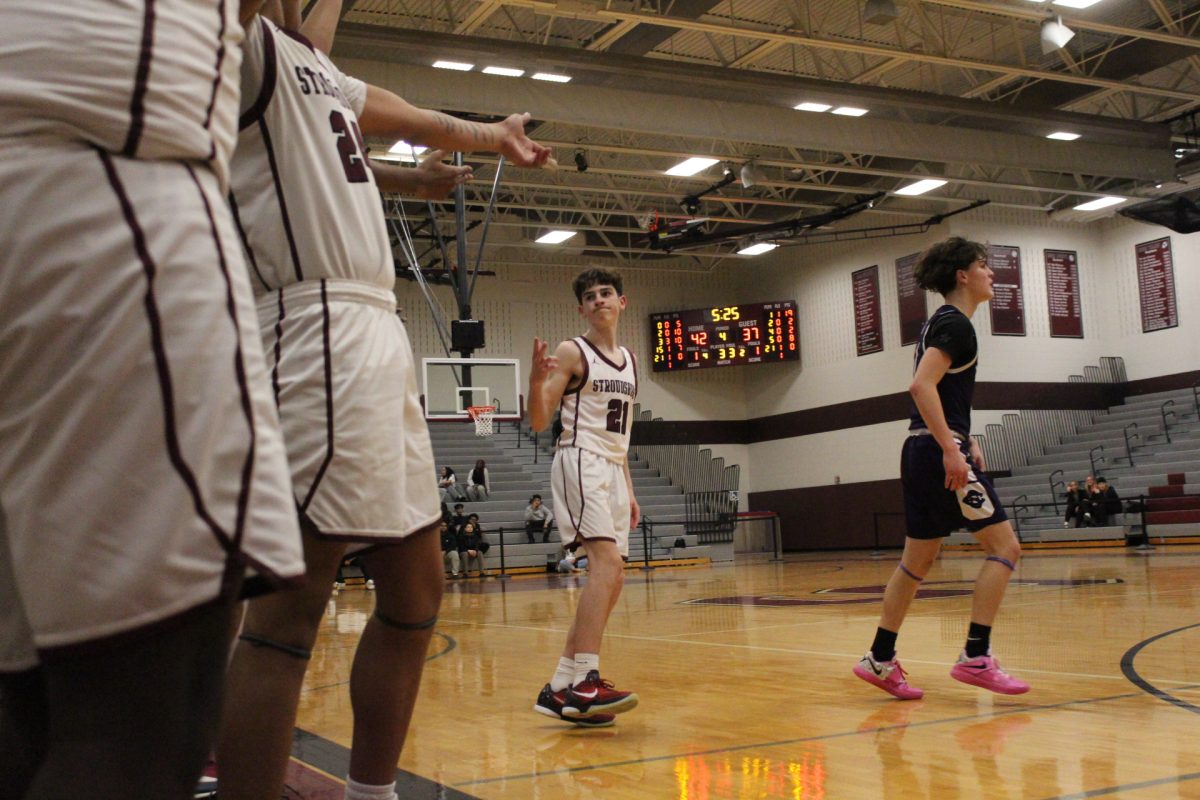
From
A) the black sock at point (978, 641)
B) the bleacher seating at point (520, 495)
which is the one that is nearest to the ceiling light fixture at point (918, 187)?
the bleacher seating at point (520, 495)

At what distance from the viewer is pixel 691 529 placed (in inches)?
931

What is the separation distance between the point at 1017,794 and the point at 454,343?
1301 cm

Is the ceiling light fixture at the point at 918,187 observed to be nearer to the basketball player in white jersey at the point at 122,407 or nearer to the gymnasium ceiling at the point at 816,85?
the gymnasium ceiling at the point at 816,85

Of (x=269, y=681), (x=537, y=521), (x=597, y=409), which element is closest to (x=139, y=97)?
(x=269, y=681)

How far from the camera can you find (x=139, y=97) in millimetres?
1148

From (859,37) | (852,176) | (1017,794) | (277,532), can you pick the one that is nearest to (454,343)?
(859,37)

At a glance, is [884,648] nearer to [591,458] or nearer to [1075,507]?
[591,458]

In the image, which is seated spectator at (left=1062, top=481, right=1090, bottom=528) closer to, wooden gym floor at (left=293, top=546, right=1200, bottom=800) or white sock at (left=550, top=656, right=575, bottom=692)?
wooden gym floor at (left=293, top=546, right=1200, bottom=800)

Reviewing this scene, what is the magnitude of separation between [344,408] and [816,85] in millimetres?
15461

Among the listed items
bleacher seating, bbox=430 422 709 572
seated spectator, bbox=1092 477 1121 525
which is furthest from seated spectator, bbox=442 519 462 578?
seated spectator, bbox=1092 477 1121 525

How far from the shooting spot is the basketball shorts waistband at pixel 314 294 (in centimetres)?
207

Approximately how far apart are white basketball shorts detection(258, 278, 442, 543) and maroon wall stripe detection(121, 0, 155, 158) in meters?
0.87

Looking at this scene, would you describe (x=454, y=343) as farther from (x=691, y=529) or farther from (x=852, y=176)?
(x=852, y=176)

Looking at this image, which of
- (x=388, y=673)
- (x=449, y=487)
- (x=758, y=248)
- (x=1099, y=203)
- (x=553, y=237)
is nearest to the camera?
(x=388, y=673)
